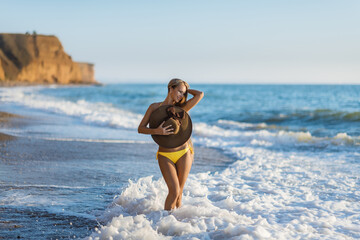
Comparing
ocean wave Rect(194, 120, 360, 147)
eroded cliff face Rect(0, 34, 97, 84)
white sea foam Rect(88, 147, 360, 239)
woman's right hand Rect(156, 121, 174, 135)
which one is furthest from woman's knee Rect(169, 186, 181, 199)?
eroded cliff face Rect(0, 34, 97, 84)

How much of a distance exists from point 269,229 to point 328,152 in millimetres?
7279

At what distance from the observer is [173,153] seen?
436 cm

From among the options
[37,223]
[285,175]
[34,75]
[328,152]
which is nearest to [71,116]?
[328,152]

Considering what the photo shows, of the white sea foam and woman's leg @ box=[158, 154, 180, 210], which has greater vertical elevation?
woman's leg @ box=[158, 154, 180, 210]

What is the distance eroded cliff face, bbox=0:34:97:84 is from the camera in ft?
336

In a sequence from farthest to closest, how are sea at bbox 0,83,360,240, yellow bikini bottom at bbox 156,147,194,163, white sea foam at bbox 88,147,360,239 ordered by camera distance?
yellow bikini bottom at bbox 156,147,194,163 → sea at bbox 0,83,360,240 → white sea foam at bbox 88,147,360,239

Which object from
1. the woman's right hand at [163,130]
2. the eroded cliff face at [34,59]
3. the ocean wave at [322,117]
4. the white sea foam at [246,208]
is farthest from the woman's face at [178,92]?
the eroded cliff face at [34,59]

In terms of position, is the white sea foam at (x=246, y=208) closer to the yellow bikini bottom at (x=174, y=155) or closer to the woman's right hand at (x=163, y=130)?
the yellow bikini bottom at (x=174, y=155)

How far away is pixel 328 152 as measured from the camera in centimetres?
1078

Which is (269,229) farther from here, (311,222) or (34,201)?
(34,201)

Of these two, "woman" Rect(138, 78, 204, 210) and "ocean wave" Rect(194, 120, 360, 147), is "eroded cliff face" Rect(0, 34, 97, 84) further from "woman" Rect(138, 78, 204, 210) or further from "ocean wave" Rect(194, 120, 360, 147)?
"woman" Rect(138, 78, 204, 210)

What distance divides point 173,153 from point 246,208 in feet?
4.59

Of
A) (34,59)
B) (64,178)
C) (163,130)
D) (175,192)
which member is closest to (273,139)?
(64,178)

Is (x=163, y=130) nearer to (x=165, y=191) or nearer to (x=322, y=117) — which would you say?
(x=165, y=191)
